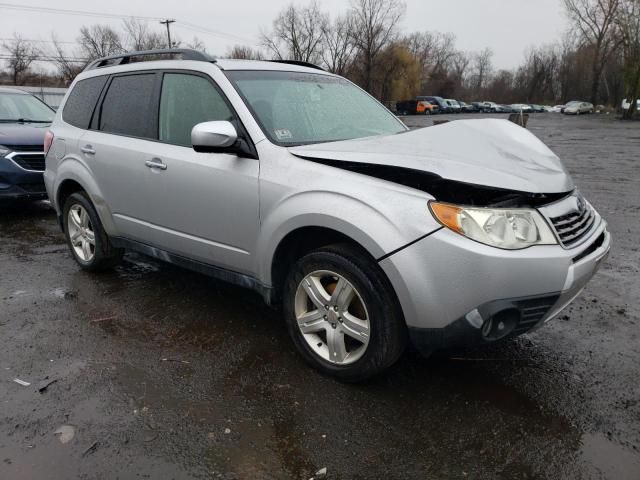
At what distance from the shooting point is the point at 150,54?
4098mm

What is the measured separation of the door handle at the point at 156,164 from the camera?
11.7ft

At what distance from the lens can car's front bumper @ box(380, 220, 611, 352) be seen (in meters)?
2.34

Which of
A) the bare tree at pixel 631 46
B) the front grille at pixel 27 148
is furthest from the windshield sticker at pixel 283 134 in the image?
the bare tree at pixel 631 46

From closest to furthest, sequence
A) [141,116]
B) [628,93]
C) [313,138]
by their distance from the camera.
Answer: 1. [313,138]
2. [141,116]
3. [628,93]

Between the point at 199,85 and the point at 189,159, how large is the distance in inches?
21.5

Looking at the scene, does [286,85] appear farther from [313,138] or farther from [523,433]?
[523,433]

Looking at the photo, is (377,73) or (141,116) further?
(377,73)

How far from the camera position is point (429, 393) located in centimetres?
282

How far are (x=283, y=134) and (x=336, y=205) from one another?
2.54 feet

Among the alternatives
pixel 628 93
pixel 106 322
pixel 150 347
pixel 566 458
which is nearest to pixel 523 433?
pixel 566 458

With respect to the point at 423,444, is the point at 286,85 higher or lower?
higher

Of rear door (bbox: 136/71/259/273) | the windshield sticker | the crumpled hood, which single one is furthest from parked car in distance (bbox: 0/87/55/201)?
the crumpled hood

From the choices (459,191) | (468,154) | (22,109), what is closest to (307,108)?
(468,154)

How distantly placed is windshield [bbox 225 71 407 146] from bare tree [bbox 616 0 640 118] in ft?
150
